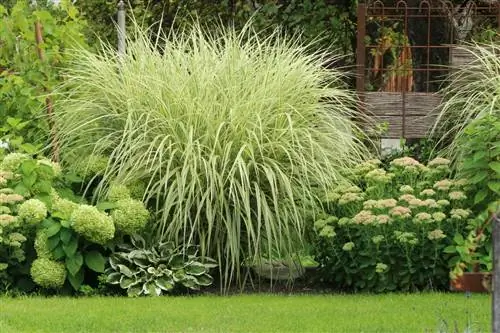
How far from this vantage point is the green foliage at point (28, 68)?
26.0 feet

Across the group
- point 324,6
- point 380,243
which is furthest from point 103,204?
point 324,6

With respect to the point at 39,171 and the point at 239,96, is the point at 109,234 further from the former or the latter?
the point at 239,96

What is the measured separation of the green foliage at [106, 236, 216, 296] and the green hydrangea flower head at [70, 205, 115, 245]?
24 centimetres

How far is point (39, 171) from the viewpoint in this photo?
6988 mm

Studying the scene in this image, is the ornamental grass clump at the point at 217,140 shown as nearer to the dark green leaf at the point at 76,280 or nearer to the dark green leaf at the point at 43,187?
the dark green leaf at the point at 43,187

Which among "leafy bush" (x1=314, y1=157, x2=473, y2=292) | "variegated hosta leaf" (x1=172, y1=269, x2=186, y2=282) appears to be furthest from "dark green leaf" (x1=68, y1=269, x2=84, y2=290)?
"leafy bush" (x1=314, y1=157, x2=473, y2=292)

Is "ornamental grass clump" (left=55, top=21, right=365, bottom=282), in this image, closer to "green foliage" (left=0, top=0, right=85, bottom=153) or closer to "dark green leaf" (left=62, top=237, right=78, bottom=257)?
"green foliage" (left=0, top=0, right=85, bottom=153)

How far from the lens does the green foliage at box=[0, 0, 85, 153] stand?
794 cm

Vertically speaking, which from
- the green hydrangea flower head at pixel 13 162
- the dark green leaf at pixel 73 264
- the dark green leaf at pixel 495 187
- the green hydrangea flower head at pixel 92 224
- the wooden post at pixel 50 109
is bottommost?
the dark green leaf at pixel 73 264

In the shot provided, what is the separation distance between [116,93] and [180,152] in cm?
75

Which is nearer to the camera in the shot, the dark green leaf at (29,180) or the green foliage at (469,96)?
the dark green leaf at (29,180)

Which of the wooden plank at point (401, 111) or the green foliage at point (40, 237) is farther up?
the wooden plank at point (401, 111)

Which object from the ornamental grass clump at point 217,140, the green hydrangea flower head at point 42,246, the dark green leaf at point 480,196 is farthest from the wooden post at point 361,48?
the green hydrangea flower head at point 42,246

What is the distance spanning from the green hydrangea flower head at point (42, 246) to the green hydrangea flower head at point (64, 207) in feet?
0.60
